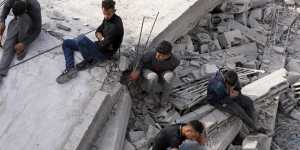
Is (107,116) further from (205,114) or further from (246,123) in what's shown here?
(246,123)

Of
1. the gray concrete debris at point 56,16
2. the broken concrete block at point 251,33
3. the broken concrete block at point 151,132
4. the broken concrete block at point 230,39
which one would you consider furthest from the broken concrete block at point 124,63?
the broken concrete block at point 251,33

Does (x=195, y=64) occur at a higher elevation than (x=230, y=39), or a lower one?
lower

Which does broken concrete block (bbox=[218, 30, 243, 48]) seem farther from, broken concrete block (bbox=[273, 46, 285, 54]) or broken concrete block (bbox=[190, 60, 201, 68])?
broken concrete block (bbox=[190, 60, 201, 68])

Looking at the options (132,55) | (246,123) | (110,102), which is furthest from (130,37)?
(246,123)

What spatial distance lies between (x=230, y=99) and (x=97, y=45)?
2326 millimetres

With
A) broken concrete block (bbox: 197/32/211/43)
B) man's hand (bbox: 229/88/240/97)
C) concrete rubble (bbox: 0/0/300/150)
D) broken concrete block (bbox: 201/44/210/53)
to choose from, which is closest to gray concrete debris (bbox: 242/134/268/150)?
concrete rubble (bbox: 0/0/300/150)

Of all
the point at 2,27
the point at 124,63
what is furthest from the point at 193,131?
the point at 2,27

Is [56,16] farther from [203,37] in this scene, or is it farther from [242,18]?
[242,18]

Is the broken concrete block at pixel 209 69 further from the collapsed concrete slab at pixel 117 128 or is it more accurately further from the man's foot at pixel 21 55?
the man's foot at pixel 21 55

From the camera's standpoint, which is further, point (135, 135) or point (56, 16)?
point (56, 16)

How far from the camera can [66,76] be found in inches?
318

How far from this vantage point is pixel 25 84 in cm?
798

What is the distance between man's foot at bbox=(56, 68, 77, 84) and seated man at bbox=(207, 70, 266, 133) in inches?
86.1

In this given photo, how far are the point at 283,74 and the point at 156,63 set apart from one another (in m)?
2.54
